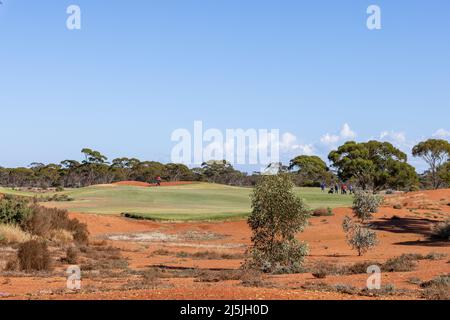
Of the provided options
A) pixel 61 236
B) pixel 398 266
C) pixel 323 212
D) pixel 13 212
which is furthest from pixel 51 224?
pixel 323 212

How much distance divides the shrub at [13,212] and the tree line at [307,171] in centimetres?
4241

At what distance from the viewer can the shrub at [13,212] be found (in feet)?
103

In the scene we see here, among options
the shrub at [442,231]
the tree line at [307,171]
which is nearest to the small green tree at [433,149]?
the tree line at [307,171]

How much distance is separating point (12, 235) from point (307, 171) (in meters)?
92.2

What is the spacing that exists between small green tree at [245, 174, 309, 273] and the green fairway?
25.0 metres

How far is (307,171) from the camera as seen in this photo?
117 meters

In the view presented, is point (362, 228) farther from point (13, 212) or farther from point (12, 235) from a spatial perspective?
point (13, 212)

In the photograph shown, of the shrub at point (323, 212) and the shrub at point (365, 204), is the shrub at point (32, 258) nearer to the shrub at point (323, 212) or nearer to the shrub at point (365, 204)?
the shrub at point (365, 204)

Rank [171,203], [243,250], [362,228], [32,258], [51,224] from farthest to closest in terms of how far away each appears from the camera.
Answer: [171,203], [51,224], [243,250], [362,228], [32,258]

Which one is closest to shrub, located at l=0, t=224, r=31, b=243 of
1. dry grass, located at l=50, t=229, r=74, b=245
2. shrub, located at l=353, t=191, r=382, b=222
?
dry grass, located at l=50, t=229, r=74, b=245

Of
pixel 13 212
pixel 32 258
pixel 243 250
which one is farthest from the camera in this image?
pixel 243 250

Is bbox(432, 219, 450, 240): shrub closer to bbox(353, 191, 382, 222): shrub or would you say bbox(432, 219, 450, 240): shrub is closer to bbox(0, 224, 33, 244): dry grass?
bbox(353, 191, 382, 222): shrub

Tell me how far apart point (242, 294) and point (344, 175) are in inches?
3562
